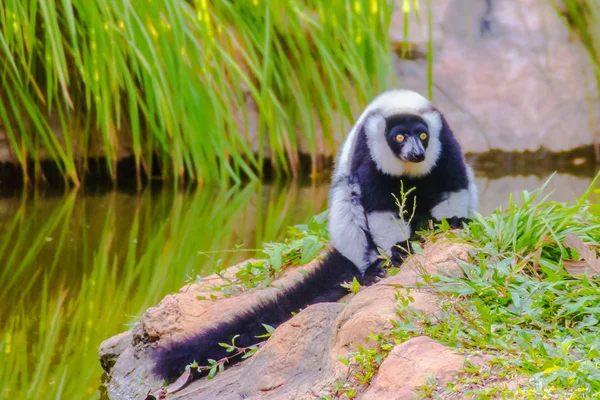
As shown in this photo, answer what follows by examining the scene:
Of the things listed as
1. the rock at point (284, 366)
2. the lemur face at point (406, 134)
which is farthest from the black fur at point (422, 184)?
the rock at point (284, 366)

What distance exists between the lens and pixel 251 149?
852cm

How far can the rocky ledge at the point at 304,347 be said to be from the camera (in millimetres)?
2270

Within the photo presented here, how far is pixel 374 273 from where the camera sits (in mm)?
3334

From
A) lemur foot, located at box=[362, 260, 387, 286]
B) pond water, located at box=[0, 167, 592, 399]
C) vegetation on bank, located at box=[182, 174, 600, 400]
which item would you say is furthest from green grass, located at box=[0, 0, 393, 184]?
vegetation on bank, located at box=[182, 174, 600, 400]

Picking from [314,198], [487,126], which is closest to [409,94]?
[314,198]

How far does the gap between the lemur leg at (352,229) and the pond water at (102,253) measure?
0.69 meters

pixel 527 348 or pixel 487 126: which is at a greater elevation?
pixel 527 348

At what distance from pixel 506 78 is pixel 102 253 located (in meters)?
5.74

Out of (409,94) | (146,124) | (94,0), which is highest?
(94,0)

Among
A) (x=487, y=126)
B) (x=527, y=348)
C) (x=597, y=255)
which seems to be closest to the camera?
(x=527, y=348)

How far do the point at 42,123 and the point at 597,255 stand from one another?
5880 millimetres

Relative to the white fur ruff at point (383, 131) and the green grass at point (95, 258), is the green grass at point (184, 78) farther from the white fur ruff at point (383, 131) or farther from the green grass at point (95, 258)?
the white fur ruff at point (383, 131)

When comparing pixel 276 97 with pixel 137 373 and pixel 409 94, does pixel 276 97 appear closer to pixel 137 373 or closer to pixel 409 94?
pixel 409 94

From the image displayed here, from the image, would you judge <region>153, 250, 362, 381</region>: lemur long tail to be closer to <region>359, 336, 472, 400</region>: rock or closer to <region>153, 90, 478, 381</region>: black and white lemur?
<region>153, 90, 478, 381</region>: black and white lemur
